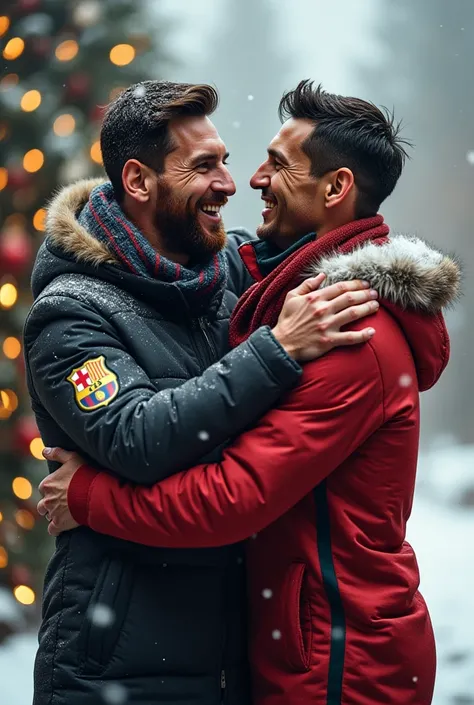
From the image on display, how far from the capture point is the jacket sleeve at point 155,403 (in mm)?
1799

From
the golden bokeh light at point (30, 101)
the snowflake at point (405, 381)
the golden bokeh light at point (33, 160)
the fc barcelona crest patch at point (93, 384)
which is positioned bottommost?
the fc barcelona crest patch at point (93, 384)

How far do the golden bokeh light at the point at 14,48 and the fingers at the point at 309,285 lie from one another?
6.03 feet

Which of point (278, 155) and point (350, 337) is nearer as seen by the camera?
point (350, 337)

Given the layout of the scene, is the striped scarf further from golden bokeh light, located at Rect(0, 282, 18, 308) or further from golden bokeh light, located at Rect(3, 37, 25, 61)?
golden bokeh light, located at Rect(3, 37, 25, 61)

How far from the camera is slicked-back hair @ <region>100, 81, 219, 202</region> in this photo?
2.13m

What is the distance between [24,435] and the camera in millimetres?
3287

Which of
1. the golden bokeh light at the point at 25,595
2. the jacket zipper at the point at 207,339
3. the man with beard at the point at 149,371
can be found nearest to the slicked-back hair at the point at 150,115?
the man with beard at the point at 149,371

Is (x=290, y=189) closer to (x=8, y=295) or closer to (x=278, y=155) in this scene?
(x=278, y=155)

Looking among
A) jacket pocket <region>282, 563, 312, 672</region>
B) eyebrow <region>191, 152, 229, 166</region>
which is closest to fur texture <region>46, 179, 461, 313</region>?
eyebrow <region>191, 152, 229, 166</region>

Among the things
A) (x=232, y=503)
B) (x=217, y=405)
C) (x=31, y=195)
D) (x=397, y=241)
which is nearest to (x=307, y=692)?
(x=232, y=503)

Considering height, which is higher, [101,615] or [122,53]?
[122,53]

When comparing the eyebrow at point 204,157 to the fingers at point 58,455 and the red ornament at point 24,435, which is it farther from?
the red ornament at point 24,435

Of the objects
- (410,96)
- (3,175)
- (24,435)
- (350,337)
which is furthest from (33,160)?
(410,96)

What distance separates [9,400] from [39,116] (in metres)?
0.96
